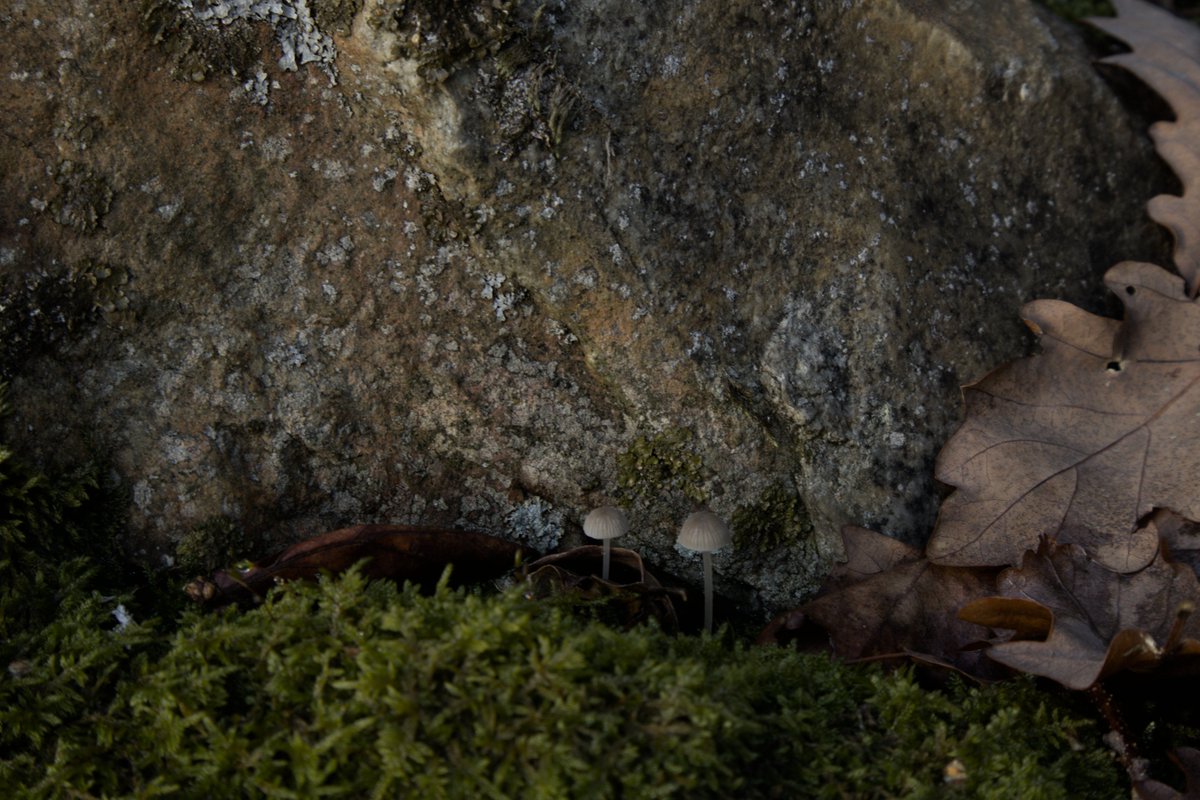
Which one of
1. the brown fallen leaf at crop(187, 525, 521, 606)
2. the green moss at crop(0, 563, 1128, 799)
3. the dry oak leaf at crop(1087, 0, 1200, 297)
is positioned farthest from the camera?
the dry oak leaf at crop(1087, 0, 1200, 297)

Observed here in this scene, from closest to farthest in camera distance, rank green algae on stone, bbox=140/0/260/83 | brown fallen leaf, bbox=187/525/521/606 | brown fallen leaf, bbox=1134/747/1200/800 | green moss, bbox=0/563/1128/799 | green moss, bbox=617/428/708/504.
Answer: green moss, bbox=0/563/1128/799 < brown fallen leaf, bbox=1134/747/1200/800 < brown fallen leaf, bbox=187/525/521/606 < green algae on stone, bbox=140/0/260/83 < green moss, bbox=617/428/708/504

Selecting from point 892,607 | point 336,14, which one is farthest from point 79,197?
point 892,607

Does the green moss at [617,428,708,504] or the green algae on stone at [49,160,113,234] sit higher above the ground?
the green algae on stone at [49,160,113,234]

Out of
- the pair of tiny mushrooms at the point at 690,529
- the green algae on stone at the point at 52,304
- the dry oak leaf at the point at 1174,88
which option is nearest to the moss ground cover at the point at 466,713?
the pair of tiny mushrooms at the point at 690,529

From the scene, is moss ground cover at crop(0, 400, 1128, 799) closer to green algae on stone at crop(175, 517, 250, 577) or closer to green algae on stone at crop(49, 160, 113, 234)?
green algae on stone at crop(175, 517, 250, 577)

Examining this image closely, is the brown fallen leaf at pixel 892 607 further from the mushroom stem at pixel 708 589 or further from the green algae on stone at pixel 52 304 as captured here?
the green algae on stone at pixel 52 304

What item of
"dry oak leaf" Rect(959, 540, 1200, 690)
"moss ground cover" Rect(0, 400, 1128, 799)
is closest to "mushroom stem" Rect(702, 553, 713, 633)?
"moss ground cover" Rect(0, 400, 1128, 799)

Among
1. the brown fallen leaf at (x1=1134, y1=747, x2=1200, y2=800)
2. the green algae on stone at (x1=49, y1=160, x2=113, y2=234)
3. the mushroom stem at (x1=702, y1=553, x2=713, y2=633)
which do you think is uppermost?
the green algae on stone at (x1=49, y1=160, x2=113, y2=234)
